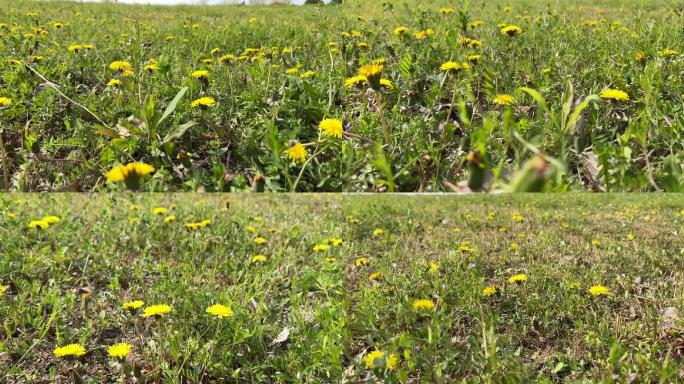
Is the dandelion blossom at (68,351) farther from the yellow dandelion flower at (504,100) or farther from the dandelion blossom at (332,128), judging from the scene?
the yellow dandelion flower at (504,100)

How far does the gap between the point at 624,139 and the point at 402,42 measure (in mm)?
1697

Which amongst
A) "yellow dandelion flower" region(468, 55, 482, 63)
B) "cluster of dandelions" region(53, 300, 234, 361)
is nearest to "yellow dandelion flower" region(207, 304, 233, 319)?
"cluster of dandelions" region(53, 300, 234, 361)

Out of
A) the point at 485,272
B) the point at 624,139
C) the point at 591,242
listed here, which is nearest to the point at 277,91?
the point at 624,139

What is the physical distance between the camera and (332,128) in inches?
70.1

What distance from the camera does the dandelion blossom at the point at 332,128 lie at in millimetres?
1765

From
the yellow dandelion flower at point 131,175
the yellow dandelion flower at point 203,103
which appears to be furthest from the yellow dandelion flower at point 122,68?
the yellow dandelion flower at point 131,175

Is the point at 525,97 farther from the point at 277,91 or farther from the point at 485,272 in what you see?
the point at 485,272

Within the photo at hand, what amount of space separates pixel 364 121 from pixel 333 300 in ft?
3.69

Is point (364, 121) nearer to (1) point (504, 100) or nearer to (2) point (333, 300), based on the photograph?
(1) point (504, 100)

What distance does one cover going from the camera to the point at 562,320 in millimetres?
2658

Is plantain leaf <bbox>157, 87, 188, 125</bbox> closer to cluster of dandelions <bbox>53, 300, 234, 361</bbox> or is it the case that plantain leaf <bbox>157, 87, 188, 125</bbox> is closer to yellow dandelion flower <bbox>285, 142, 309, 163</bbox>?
yellow dandelion flower <bbox>285, 142, 309, 163</bbox>

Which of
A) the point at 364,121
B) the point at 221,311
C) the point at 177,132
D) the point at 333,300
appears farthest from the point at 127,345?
the point at 364,121

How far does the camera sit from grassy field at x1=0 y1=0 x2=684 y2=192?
5.31 feet

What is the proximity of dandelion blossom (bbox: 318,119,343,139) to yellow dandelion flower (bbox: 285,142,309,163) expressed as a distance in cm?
10
